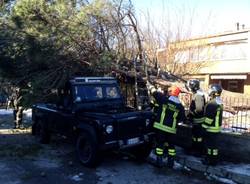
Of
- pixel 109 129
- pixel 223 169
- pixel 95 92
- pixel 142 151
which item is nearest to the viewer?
pixel 223 169

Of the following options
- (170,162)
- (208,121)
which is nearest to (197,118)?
(208,121)

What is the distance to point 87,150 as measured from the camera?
7.96 metres

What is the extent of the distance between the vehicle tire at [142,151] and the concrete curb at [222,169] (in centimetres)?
73

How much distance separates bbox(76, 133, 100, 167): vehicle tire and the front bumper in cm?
27

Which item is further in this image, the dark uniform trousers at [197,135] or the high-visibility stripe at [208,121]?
the dark uniform trousers at [197,135]

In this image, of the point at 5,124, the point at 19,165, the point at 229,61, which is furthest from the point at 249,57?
the point at 19,165

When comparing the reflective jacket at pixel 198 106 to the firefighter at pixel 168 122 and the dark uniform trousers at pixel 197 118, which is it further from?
the firefighter at pixel 168 122

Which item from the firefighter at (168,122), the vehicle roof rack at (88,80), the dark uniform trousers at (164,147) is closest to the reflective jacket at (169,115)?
the firefighter at (168,122)

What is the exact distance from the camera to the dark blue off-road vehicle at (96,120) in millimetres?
7572

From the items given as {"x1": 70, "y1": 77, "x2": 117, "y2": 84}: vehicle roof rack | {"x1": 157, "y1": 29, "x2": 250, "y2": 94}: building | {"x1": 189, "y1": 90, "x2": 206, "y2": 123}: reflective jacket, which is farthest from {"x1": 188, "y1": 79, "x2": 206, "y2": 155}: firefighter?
{"x1": 157, "y1": 29, "x2": 250, "y2": 94}: building

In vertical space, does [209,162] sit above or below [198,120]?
below

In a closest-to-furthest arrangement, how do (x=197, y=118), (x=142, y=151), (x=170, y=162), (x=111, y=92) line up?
1. (x=170, y=162)
2. (x=197, y=118)
3. (x=142, y=151)
4. (x=111, y=92)

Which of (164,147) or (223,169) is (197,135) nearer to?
(164,147)

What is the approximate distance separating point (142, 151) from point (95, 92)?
6.39 feet
